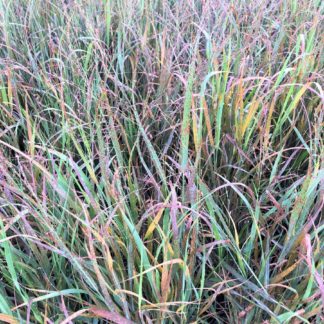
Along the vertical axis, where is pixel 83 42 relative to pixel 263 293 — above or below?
above

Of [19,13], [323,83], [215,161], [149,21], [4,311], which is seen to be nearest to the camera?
[4,311]

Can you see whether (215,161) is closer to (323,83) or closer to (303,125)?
(303,125)

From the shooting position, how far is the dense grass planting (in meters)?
0.50

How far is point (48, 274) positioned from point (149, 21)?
67 centimetres

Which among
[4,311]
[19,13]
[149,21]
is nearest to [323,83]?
[149,21]

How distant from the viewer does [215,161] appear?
668 millimetres

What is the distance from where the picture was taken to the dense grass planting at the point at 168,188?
50 centimetres

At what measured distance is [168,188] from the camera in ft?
2.10

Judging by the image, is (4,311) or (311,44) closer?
(4,311)

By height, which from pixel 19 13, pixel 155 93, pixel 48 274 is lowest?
pixel 48 274

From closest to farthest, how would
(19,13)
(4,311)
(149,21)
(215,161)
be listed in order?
(4,311)
(215,161)
(149,21)
(19,13)

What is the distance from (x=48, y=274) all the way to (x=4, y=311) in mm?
86

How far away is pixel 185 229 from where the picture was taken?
0.53m

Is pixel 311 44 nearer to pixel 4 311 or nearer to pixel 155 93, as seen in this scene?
pixel 155 93
